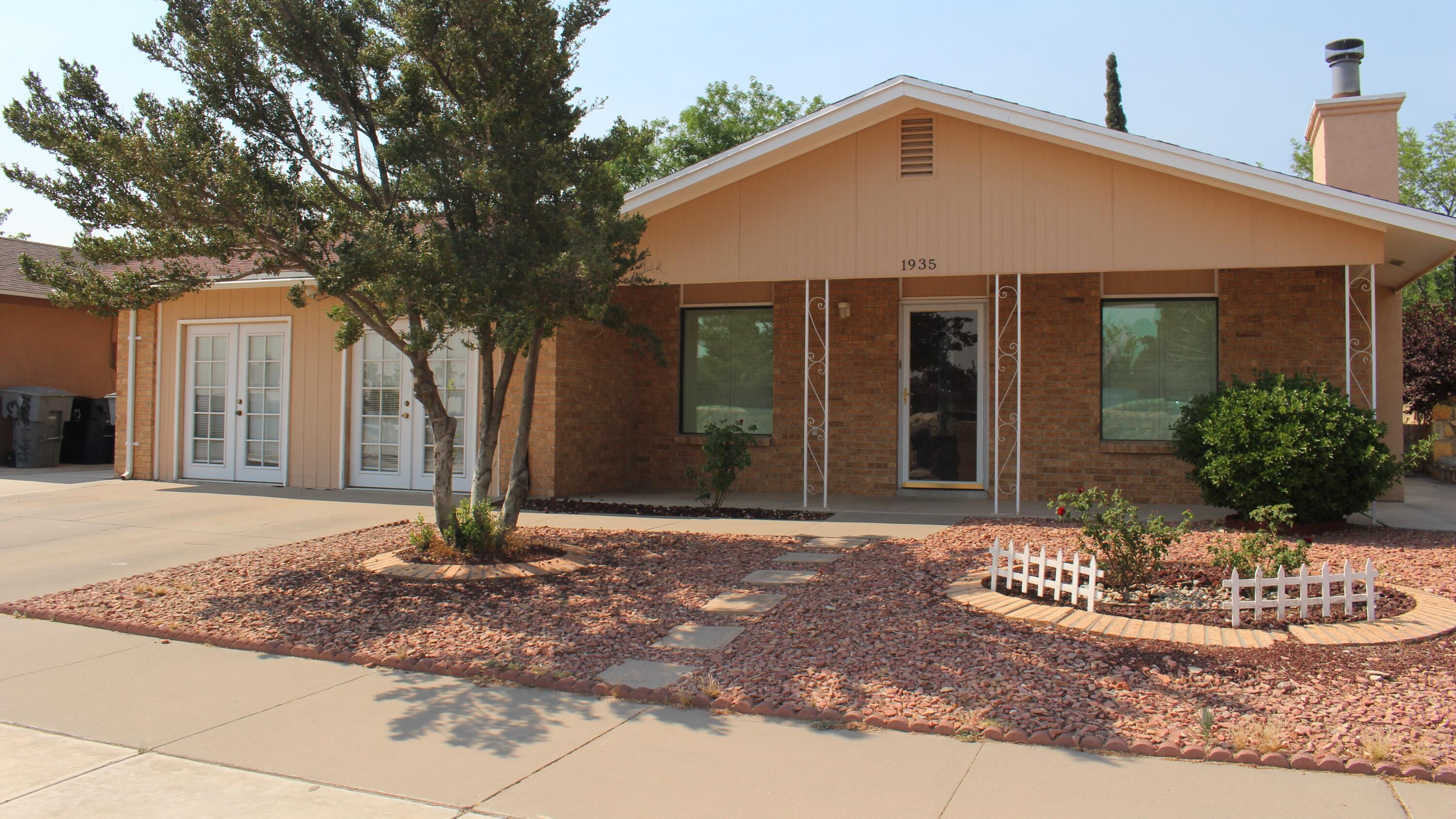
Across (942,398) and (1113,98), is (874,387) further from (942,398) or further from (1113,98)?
(1113,98)

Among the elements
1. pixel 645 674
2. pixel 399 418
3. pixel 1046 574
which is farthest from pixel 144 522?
pixel 1046 574

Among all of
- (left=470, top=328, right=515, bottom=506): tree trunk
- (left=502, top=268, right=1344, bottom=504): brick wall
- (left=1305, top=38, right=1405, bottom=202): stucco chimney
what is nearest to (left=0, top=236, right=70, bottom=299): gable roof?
(left=502, top=268, right=1344, bottom=504): brick wall

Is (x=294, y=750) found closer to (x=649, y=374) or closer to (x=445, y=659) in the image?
(x=445, y=659)

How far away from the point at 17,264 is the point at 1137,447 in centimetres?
1854

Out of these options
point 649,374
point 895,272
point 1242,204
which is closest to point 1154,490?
point 1242,204

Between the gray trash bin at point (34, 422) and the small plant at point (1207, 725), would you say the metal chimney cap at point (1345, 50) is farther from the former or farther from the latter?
the gray trash bin at point (34, 422)

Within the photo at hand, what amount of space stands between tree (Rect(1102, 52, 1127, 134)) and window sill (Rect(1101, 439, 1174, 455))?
12672mm

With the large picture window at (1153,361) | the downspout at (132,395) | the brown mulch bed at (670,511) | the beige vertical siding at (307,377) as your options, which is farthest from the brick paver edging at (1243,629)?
the downspout at (132,395)

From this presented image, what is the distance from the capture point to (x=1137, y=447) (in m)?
11.0

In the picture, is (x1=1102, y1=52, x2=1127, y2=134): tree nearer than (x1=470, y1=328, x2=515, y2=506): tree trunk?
No

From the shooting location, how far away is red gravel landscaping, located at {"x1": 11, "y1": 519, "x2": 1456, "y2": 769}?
13.3 feet

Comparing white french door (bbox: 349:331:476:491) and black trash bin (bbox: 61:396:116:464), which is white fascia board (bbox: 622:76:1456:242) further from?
black trash bin (bbox: 61:396:116:464)

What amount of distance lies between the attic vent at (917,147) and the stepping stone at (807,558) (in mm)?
4550

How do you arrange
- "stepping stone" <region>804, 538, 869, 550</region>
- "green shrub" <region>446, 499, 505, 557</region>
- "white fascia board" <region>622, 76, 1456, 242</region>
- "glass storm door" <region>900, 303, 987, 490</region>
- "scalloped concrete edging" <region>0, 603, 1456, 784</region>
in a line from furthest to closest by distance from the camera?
"glass storm door" <region>900, 303, 987, 490</region>
"white fascia board" <region>622, 76, 1456, 242</region>
"stepping stone" <region>804, 538, 869, 550</region>
"green shrub" <region>446, 499, 505, 557</region>
"scalloped concrete edging" <region>0, 603, 1456, 784</region>
